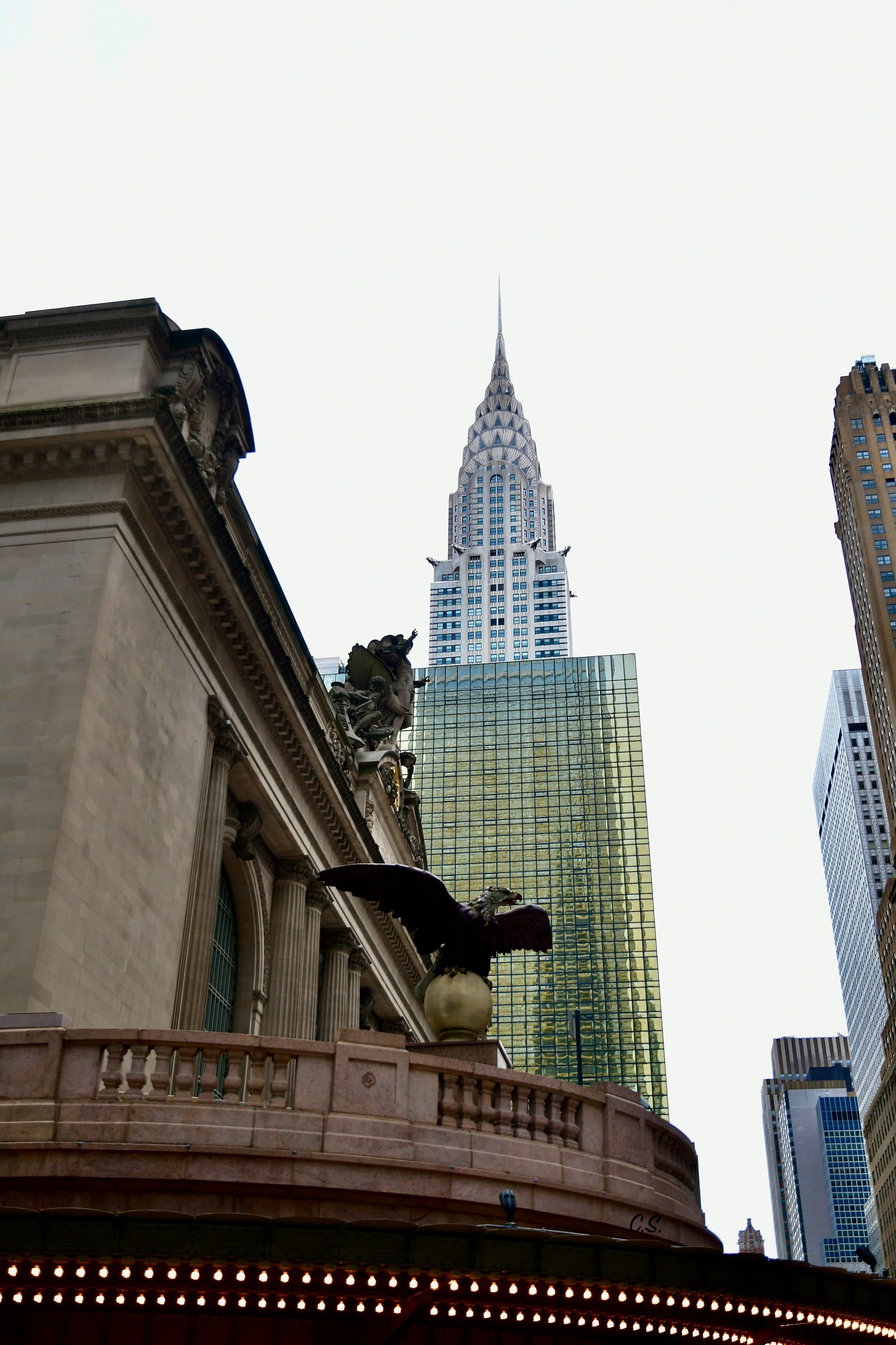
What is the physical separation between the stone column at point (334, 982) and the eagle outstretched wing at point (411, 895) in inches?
947

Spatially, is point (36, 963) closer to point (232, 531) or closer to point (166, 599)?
point (166, 599)

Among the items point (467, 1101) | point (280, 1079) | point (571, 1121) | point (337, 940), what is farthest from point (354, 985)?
point (280, 1079)

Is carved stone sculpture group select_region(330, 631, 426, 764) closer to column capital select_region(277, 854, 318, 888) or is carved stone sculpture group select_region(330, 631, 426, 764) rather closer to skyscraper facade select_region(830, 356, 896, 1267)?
column capital select_region(277, 854, 318, 888)

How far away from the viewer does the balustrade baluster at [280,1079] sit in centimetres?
1428

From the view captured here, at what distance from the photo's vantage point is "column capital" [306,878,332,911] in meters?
39.8

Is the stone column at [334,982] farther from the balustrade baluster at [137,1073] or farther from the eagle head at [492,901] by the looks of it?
the balustrade baluster at [137,1073]

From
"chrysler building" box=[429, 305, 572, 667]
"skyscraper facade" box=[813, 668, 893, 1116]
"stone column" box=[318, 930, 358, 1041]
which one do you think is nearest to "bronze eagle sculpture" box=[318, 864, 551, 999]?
"stone column" box=[318, 930, 358, 1041]

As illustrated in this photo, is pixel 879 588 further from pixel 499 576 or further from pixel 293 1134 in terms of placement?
pixel 293 1134

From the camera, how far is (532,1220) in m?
14.8

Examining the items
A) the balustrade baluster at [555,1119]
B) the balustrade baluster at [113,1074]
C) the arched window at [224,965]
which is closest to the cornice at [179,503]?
the arched window at [224,965]

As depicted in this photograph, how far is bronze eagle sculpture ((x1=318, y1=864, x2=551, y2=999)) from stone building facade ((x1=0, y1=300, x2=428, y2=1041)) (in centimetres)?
644

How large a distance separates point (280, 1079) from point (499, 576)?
543 feet

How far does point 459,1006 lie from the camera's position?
17953mm

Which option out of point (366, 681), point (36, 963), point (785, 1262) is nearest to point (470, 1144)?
point (785, 1262)
